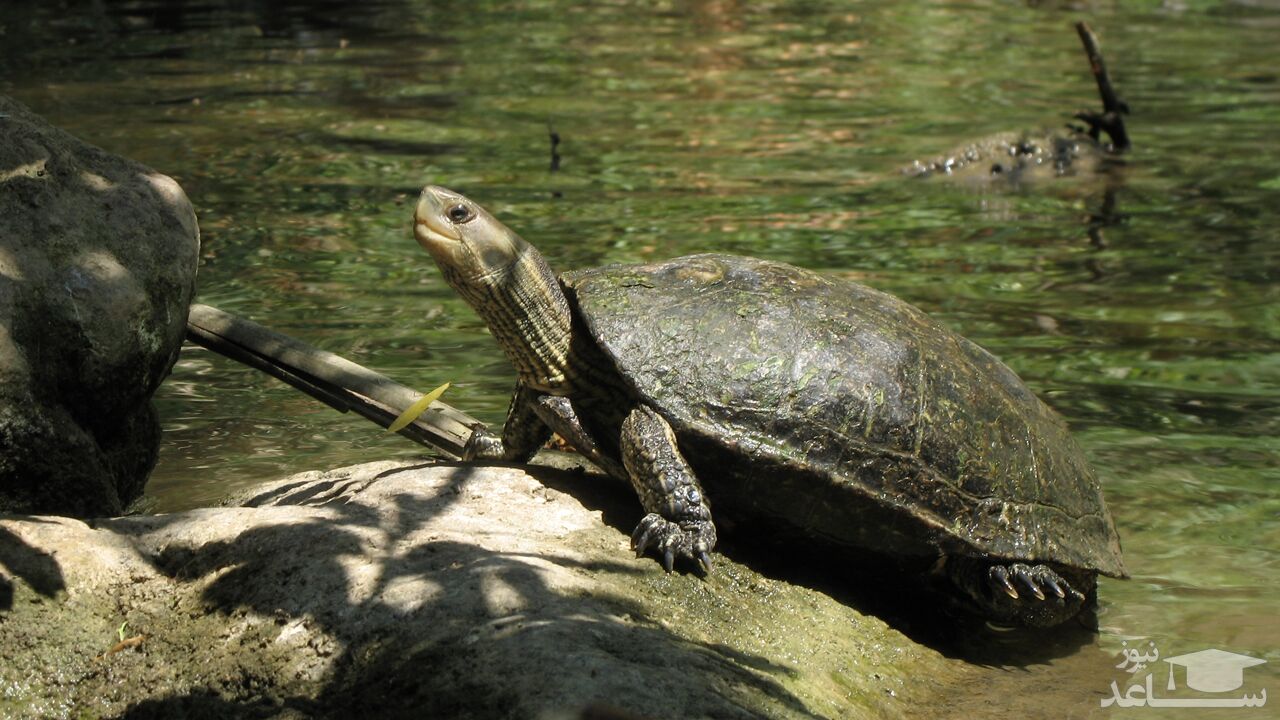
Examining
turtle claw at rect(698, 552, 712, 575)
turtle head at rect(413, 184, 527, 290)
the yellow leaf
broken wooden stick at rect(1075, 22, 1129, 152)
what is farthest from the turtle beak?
broken wooden stick at rect(1075, 22, 1129, 152)

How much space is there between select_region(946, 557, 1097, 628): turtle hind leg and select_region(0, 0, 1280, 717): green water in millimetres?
241

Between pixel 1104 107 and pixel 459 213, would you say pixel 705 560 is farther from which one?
pixel 1104 107

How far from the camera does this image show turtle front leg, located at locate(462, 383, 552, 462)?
4.96 metres

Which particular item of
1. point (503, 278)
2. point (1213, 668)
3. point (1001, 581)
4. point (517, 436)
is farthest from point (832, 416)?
point (1213, 668)

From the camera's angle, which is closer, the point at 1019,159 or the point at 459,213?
the point at 459,213

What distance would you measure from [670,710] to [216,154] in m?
10.3

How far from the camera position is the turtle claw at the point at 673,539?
4164 mm

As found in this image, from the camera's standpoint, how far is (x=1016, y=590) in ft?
14.9

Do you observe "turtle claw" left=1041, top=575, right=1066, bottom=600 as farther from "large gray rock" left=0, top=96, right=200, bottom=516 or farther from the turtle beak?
"large gray rock" left=0, top=96, right=200, bottom=516

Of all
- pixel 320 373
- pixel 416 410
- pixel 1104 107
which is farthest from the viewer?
pixel 1104 107

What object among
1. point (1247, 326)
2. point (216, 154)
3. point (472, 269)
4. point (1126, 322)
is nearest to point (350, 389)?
point (472, 269)

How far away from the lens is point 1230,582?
520 centimetres

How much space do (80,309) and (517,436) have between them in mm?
1596

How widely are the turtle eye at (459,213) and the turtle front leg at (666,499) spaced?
3.16ft
